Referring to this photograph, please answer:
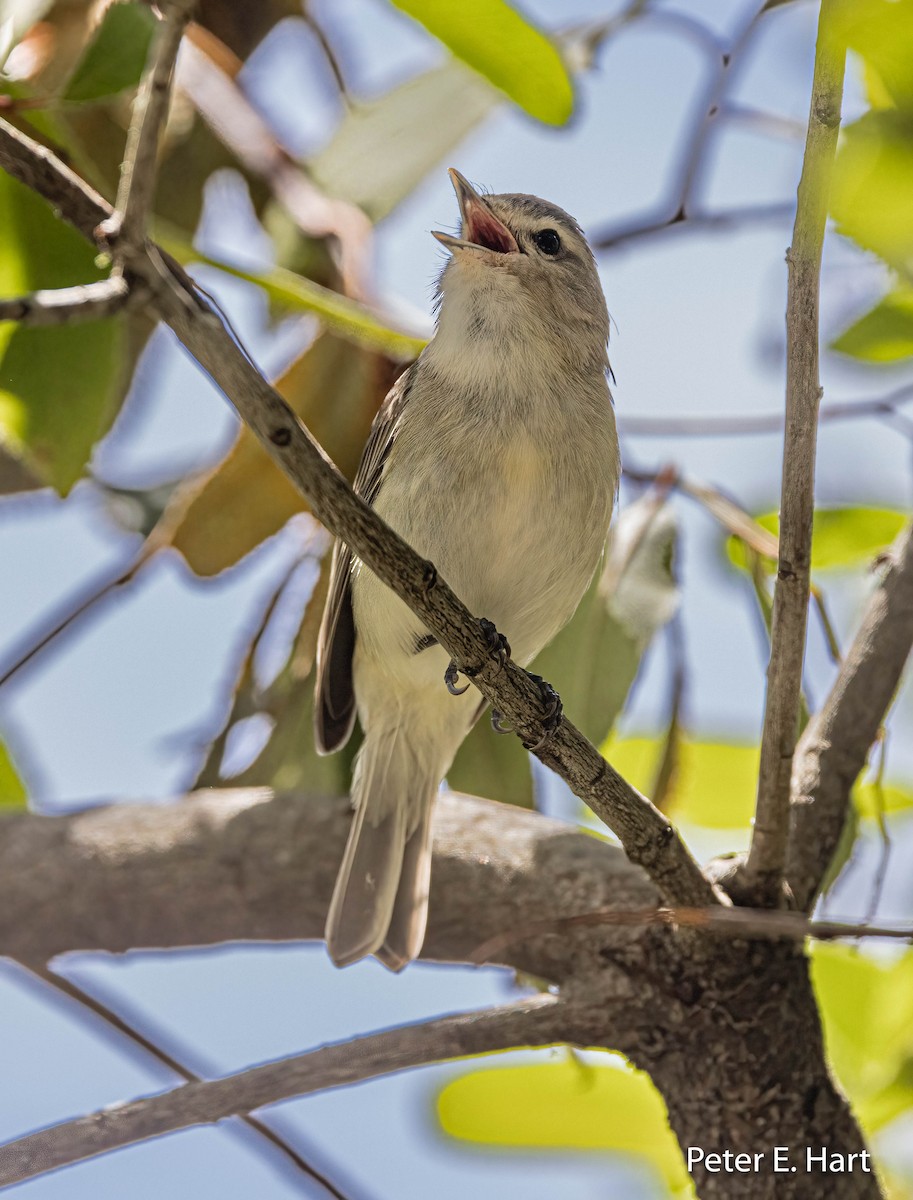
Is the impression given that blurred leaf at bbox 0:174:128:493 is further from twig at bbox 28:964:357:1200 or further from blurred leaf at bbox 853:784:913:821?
blurred leaf at bbox 853:784:913:821

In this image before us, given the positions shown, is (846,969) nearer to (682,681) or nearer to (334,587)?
(682,681)

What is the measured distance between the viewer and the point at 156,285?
1.20 metres

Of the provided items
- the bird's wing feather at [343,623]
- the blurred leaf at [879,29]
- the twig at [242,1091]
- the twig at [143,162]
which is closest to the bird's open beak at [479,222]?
the bird's wing feather at [343,623]

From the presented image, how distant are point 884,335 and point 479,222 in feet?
3.11

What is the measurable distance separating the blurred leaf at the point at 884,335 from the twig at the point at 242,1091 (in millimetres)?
1219

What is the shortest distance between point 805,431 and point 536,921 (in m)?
1.18

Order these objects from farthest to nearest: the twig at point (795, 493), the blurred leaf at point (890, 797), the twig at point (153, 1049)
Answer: the blurred leaf at point (890, 797)
the twig at point (153, 1049)
the twig at point (795, 493)

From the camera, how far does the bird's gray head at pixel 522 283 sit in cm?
238

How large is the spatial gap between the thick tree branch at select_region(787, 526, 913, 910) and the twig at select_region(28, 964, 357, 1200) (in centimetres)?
92

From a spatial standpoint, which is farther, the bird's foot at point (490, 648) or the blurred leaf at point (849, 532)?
the blurred leaf at point (849, 532)

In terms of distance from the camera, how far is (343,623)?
8.38 ft

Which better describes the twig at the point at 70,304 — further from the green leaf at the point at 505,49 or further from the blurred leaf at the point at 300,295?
the blurred leaf at the point at 300,295

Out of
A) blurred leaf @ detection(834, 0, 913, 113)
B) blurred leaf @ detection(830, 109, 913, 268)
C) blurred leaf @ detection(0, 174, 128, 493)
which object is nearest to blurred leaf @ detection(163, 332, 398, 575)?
blurred leaf @ detection(0, 174, 128, 493)

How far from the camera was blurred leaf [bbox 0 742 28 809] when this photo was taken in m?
1.70
